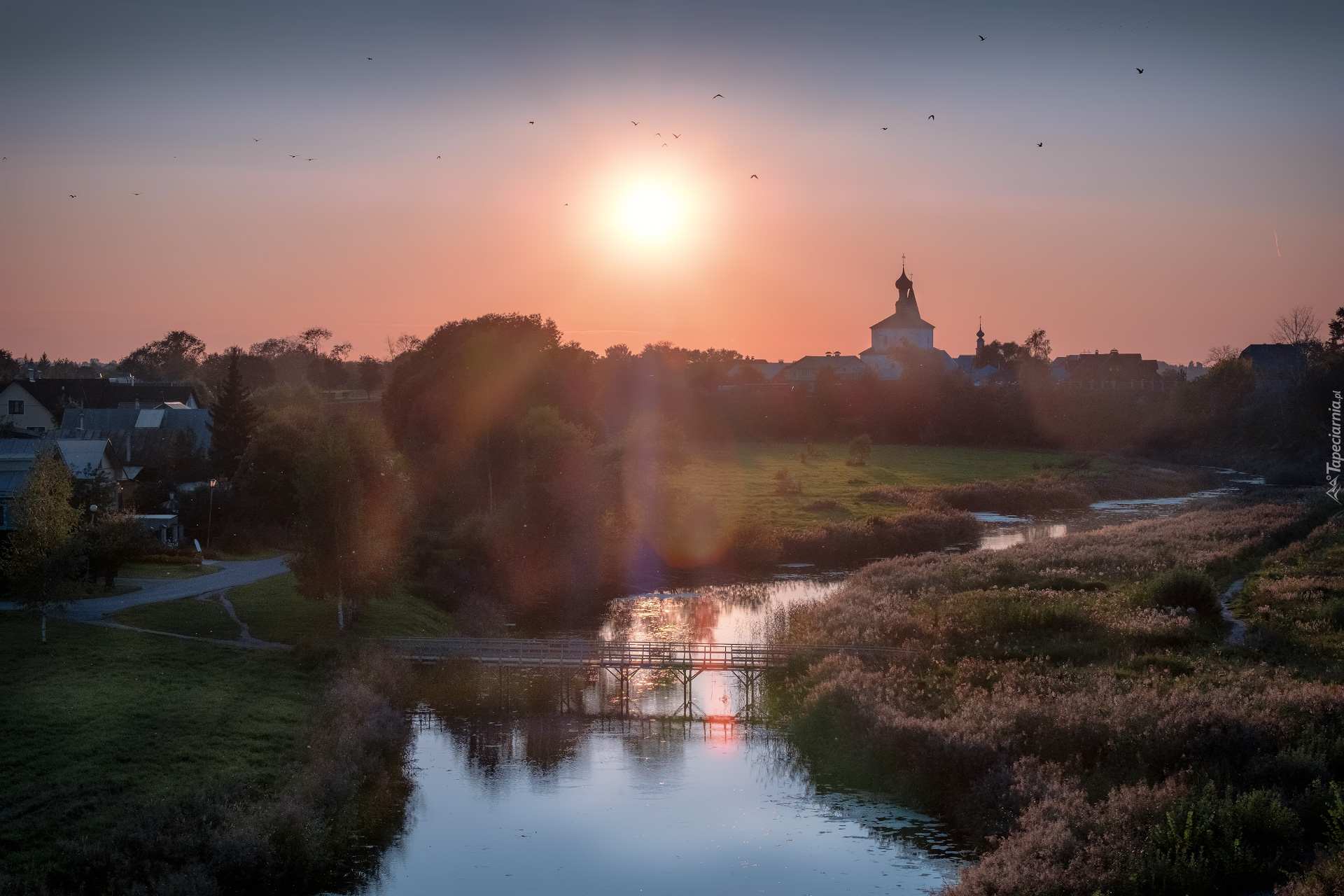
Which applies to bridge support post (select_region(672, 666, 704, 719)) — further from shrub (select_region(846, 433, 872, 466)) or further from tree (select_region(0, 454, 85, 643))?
shrub (select_region(846, 433, 872, 466))

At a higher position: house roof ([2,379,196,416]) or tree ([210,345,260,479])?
house roof ([2,379,196,416])

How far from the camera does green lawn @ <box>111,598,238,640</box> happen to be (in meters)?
35.8

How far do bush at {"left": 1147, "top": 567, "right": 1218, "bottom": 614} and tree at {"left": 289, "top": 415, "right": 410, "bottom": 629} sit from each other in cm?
2839

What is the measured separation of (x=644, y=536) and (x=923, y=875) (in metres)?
41.6

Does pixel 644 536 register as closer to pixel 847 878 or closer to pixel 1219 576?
pixel 1219 576

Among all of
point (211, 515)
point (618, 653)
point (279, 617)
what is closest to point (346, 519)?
point (279, 617)

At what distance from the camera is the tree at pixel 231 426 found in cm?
7062

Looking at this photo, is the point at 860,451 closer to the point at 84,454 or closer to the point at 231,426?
the point at 231,426

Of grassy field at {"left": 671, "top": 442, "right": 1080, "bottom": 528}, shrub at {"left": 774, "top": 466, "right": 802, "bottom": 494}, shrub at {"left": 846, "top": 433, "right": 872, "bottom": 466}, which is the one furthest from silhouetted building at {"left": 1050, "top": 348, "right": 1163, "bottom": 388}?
shrub at {"left": 774, "top": 466, "right": 802, "bottom": 494}

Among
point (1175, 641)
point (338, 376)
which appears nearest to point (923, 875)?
point (1175, 641)

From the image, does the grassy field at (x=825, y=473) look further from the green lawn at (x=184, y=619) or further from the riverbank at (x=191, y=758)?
the riverbank at (x=191, y=758)

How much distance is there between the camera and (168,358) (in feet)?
588

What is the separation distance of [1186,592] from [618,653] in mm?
20253

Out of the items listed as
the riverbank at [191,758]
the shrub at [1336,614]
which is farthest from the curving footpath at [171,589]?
the shrub at [1336,614]
